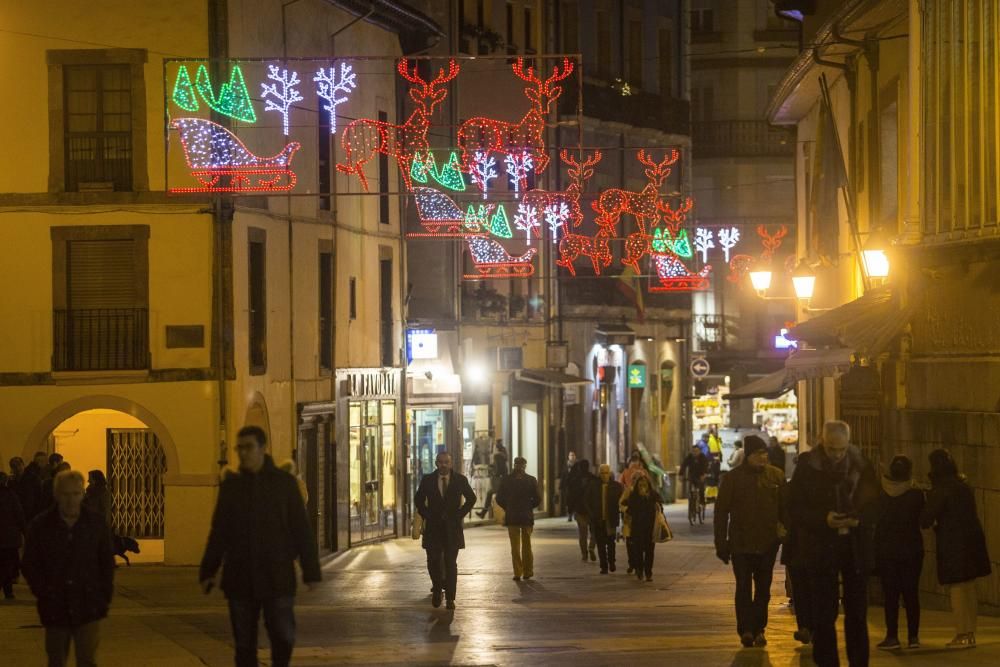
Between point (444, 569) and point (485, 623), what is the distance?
1871mm

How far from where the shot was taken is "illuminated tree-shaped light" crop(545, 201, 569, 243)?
1497 inches

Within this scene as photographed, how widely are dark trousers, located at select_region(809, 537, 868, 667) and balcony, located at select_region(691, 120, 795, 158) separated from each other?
179 feet

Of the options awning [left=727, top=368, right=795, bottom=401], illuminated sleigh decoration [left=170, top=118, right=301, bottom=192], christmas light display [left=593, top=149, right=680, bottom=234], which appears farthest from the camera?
christmas light display [left=593, top=149, right=680, bottom=234]

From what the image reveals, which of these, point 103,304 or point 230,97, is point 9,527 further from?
point 230,97

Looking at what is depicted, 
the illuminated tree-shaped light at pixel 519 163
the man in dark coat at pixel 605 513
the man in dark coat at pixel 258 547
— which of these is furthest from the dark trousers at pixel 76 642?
the illuminated tree-shaped light at pixel 519 163

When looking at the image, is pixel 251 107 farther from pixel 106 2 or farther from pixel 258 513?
pixel 258 513

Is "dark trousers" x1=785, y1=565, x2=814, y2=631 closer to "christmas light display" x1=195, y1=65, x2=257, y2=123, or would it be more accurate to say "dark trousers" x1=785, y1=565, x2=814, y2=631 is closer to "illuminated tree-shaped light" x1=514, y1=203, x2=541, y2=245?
"christmas light display" x1=195, y1=65, x2=257, y2=123

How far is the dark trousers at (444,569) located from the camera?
20.4 metres

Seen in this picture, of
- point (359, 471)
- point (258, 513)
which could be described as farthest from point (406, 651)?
point (359, 471)

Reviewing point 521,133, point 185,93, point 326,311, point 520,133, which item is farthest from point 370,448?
point 185,93

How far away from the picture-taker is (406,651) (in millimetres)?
16141

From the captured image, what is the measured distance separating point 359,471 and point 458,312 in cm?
761

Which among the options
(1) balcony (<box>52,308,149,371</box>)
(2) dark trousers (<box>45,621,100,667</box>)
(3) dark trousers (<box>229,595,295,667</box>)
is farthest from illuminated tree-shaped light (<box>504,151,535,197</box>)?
(3) dark trousers (<box>229,595,295,667</box>)

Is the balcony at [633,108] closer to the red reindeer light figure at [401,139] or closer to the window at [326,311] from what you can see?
the window at [326,311]
